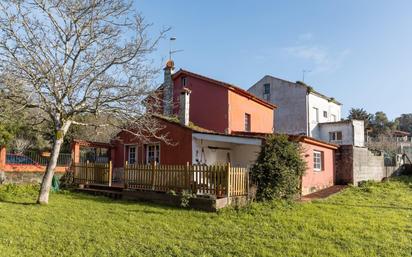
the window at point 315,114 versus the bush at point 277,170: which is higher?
the window at point 315,114

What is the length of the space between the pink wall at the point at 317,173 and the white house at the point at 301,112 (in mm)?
12814

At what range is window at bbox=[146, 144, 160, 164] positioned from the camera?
67.7 feet

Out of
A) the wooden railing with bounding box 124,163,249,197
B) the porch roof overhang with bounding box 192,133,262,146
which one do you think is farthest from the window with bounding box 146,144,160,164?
the wooden railing with bounding box 124,163,249,197

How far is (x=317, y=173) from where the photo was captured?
20.6m

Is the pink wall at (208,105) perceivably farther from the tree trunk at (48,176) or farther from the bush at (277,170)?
the tree trunk at (48,176)

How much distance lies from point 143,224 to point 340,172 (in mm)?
16884

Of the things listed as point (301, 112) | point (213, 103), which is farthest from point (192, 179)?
point (301, 112)

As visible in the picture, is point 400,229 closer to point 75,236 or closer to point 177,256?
point 177,256

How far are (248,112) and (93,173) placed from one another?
1116 cm

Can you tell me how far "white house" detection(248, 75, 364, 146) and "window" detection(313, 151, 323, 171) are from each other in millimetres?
14521

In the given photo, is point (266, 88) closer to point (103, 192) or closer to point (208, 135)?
point (208, 135)

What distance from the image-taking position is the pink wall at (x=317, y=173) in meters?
19.0

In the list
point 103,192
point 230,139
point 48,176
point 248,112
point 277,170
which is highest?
point 248,112

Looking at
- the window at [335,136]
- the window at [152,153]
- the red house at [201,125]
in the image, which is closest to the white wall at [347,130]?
the window at [335,136]
